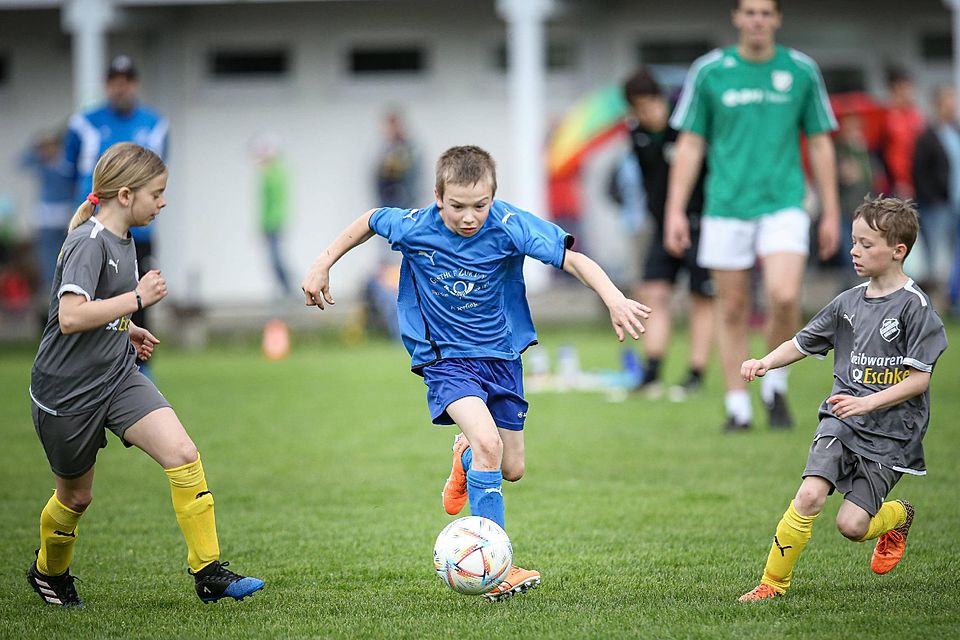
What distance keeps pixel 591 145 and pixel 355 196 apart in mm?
4377

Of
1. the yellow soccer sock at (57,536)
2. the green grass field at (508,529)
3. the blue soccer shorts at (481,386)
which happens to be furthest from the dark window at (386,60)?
the yellow soccer sock at (57,536)

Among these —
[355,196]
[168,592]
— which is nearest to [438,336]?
[168,592]

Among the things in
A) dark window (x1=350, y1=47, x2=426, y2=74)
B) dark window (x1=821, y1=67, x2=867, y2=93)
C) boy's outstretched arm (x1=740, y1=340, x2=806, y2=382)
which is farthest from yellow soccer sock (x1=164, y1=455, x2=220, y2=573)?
dark window (x1=821, y1=67, x2=867, y2=93)

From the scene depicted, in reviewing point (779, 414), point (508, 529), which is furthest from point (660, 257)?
point (508, 529)

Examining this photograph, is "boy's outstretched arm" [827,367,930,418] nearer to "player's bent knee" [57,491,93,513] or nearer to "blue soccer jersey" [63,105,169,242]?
"player's bent knee" [57,491,93,513]

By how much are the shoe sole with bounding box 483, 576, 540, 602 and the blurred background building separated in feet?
53.5

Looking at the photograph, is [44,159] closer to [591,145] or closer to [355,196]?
[355,196]

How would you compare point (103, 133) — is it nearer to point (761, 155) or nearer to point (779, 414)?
point (761, 155)

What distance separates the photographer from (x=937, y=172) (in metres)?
15.9

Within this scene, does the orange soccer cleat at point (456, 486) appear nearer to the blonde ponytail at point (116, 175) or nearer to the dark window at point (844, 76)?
the blonde ponytail at point (116, 175)

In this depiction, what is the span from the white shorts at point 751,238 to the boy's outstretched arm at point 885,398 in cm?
356

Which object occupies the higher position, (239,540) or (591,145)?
(591,145)

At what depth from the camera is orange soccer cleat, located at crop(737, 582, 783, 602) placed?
475cm

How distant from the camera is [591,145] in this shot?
62.1 feet
